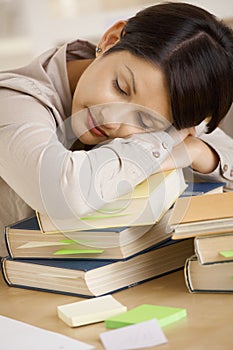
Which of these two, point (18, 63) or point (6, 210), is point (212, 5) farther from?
point (6, 210)

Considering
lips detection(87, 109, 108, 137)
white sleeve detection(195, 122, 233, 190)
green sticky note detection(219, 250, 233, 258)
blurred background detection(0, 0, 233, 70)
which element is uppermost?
lips detection(87, 109, 108, 137)

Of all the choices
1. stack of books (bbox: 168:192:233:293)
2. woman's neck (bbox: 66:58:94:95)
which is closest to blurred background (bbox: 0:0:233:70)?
woman's neck (bbox: 66:58:94:95)

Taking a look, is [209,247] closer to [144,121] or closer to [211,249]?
[211,249]

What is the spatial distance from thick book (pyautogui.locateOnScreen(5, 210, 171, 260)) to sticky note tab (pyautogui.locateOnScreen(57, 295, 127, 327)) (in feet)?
0.26

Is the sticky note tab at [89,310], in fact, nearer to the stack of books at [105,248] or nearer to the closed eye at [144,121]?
the stack of books at [105,248]

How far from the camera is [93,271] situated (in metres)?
0.87

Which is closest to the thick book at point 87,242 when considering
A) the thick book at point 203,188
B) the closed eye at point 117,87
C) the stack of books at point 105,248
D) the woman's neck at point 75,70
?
the stack of books at point 105,248

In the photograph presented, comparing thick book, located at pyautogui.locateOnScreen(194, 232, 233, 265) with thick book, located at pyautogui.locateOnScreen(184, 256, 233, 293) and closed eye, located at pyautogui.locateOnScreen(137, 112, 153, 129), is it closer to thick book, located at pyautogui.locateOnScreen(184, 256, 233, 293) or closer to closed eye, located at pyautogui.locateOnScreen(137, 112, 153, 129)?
thick book, located at pyautogui.locateOnScreen(184, 256, 233, 293)

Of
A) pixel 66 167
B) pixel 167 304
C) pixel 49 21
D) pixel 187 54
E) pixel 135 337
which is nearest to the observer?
pixel 135 337

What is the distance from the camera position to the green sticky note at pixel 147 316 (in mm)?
755

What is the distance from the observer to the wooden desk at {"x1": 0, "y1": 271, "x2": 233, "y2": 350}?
28.1 inches

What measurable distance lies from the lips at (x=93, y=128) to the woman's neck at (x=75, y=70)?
0.16 metres

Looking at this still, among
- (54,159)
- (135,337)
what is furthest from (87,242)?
(135,337)

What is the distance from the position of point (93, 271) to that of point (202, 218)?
0.15m
